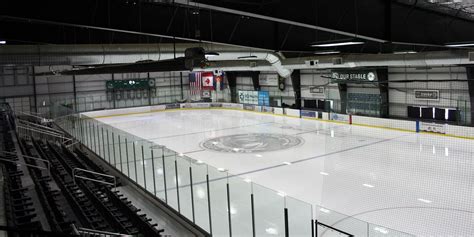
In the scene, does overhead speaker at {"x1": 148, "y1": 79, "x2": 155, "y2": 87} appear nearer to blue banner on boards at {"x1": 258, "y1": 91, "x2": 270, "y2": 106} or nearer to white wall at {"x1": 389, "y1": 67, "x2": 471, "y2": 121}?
blue banner on boards at {"x1": 258, "y1": 91, "x2": 270, "y2": 106}

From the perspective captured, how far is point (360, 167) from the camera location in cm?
1445

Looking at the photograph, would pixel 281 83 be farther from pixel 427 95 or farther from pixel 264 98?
pixel 427 95

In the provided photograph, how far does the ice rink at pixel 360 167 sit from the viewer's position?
992cm

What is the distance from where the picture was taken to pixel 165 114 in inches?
1315

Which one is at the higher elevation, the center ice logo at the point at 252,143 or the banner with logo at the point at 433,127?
the banner with logo at the point at 433,127

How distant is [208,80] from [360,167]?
25580 millimetres

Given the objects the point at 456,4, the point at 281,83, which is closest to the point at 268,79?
the point at 281,83

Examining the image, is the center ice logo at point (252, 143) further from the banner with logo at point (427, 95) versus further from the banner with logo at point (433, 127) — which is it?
the banner with logo at point (427, 95)

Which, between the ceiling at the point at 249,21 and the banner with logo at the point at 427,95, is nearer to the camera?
the ceiling at the point at 249,21

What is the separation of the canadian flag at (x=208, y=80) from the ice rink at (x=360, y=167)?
1261 centimetres

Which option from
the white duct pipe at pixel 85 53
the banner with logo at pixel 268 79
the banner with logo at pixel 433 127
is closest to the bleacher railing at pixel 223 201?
the white duct pipe at pixel 85 53

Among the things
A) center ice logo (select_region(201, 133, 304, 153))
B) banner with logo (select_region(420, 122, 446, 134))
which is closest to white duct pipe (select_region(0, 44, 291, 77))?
center ice logo (select_region(201, 133, 304, 153))

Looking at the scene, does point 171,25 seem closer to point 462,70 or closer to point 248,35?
point 248,35

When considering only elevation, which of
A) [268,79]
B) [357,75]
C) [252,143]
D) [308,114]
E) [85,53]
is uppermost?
[85,53]
